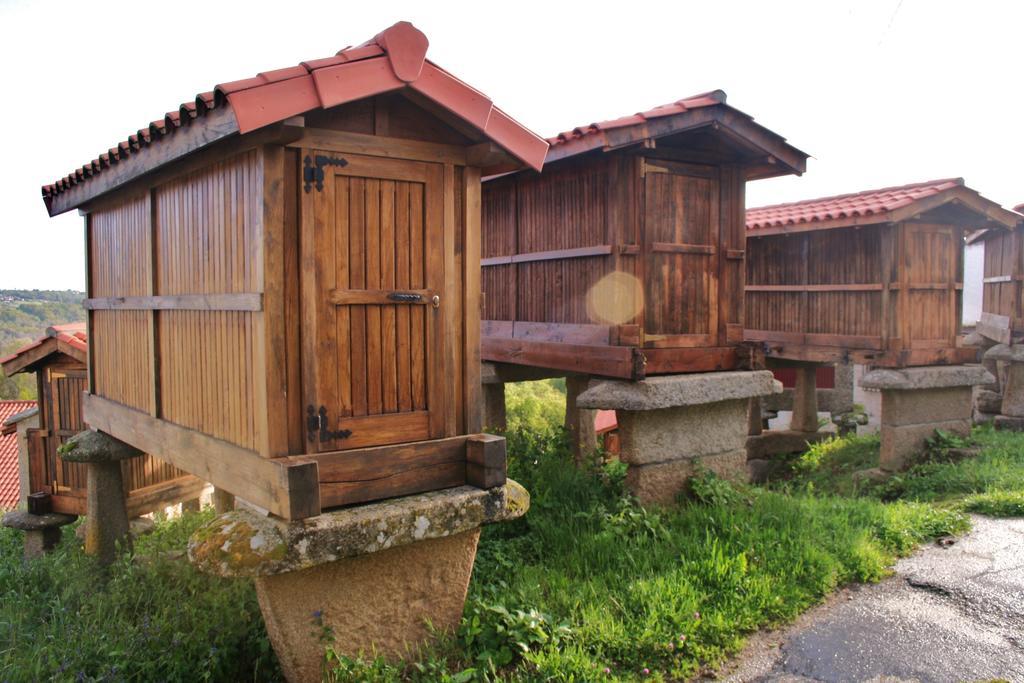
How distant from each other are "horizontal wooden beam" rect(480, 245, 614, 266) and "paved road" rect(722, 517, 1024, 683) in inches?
131

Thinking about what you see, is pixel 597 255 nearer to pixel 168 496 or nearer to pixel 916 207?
pixel 916 207

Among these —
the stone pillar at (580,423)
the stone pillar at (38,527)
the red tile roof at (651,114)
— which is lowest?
the stone pillar at (38,527)

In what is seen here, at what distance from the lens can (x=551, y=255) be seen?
7.22 meters

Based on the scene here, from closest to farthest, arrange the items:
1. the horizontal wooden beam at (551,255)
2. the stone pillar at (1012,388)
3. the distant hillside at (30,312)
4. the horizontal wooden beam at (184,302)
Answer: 1. the horizontal wooden beam at (184,302)
2. the horizontal wooden beam at (551,255)
3. the stone pillar at (1012,388)
4. the distant hillside at (30,312)

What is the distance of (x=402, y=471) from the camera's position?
400 cm

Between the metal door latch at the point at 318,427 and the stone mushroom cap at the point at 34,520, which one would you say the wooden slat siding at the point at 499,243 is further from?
the stone mushroom cap at the point at 34,520

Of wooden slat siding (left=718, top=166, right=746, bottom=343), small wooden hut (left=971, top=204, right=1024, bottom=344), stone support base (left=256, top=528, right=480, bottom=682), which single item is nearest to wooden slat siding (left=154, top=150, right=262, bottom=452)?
stone support base (left=256, top=528, right=480, bottom=682)

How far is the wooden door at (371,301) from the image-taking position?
12.2 ft

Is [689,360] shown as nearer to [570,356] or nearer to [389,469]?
[570,356]

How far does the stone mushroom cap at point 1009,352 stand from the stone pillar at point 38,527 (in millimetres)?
12784

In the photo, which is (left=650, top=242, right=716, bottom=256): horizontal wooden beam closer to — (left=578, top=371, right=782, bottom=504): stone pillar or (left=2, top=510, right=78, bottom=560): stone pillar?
(left=578, top=371, right=782, bottom=504): stone pillar

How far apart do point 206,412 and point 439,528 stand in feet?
5.38

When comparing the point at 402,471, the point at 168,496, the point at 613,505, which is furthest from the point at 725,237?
the point at 168,496

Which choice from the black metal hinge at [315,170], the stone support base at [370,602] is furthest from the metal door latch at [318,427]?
the black metal hinge at [315,170]
